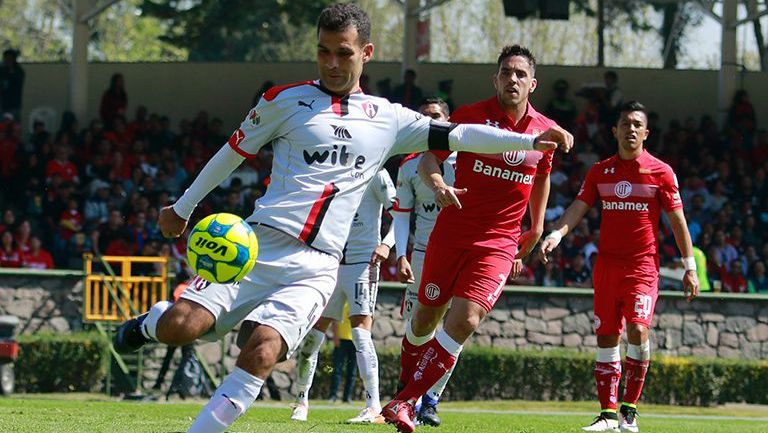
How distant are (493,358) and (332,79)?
1150cm

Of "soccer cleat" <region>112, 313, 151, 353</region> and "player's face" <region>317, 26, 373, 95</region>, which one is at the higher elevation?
"player's face" <region>317, 26, 373, 95</region>

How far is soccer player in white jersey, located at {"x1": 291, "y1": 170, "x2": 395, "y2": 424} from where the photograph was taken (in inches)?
476

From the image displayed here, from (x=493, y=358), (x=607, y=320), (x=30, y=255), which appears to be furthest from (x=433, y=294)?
(x=30, y=255)

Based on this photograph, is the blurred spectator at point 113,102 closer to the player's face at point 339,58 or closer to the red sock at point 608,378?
the red sock at point 608,378

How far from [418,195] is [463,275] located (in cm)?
283

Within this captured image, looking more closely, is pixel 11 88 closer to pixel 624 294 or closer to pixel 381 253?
pixel 381 253

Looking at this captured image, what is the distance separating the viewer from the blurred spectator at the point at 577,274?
69.0 feet

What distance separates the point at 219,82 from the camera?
93.5 ft

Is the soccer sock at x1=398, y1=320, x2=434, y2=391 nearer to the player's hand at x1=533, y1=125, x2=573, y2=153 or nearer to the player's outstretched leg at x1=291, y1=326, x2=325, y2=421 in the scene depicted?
the player's outstretched leg at x1=291, y1=326, x2=325, y2=421

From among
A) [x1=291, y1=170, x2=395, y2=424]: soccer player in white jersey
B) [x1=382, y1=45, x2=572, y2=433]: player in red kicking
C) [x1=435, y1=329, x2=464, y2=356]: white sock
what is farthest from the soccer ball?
[x1=291, y1=170, x2=395, y2=424]: soccer player in white jersey

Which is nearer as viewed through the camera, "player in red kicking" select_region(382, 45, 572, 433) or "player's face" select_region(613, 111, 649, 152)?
"player in red kicking" select_region(382, 45, 572, 433)

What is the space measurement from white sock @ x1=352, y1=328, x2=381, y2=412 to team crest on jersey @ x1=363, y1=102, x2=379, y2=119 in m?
4.52

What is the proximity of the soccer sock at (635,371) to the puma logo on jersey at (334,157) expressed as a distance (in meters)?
4.61

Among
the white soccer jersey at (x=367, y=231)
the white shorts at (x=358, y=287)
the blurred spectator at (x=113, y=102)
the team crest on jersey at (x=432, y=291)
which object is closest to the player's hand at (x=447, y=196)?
the team crest on jersey at (x=432, y=291)
